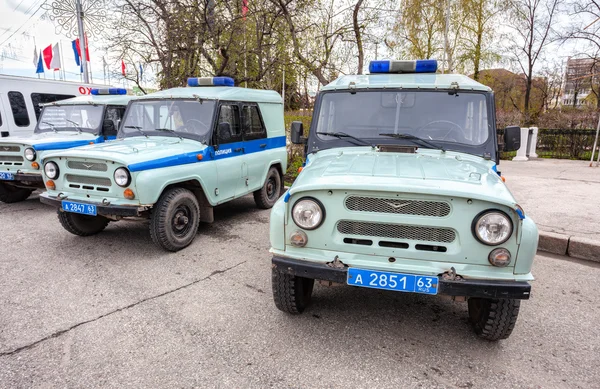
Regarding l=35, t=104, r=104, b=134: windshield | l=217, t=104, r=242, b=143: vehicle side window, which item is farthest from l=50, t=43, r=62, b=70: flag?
l=217, t=104, r=242, b=143: vehicle side window

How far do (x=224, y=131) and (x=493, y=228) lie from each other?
417cm

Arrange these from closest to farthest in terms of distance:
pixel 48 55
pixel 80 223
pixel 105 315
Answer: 1. pixel 105 315
2. pixel 80 223
3. pixel 48 55

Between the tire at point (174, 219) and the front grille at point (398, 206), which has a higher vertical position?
the front grille at point (398, 206)

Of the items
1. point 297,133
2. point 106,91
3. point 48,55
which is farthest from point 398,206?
point 48,55

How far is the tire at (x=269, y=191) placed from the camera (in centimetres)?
710

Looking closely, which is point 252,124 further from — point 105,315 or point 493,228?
point 493,228

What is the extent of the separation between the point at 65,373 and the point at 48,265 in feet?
7.77

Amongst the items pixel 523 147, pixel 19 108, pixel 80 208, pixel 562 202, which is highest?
pixel 19 108

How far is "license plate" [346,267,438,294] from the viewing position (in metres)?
2.52

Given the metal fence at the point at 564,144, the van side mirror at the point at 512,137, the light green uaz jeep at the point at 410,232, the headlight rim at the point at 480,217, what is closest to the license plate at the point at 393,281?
the light green uaz jeep at the point at 410,232

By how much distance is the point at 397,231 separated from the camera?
266 centimetres

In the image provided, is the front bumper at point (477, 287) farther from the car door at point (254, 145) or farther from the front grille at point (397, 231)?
the car door at point (254, 145)

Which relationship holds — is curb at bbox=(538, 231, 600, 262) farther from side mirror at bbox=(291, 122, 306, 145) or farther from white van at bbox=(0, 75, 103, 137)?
white van at bbox=(0, 75, 103, 137)

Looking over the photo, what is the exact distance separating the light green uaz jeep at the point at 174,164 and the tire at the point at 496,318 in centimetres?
362
